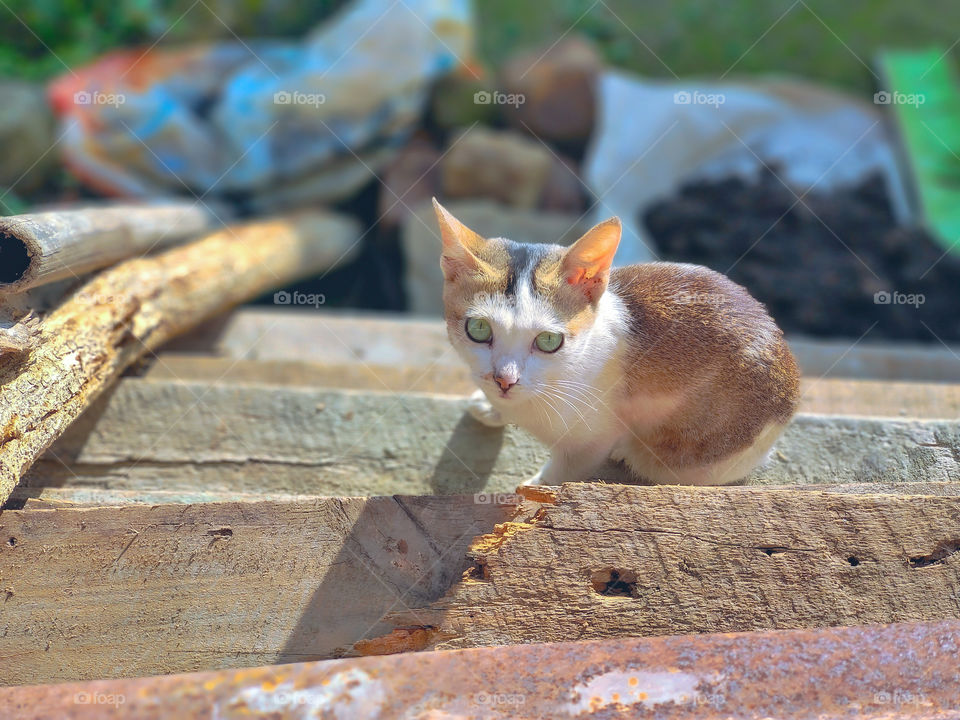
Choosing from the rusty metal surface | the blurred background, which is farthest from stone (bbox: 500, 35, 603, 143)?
the rusty metal surface

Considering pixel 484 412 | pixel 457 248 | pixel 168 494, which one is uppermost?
pixel 457 248

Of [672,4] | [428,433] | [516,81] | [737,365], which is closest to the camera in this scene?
[737,365]

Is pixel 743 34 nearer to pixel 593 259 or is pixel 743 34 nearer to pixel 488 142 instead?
pixel 488 142

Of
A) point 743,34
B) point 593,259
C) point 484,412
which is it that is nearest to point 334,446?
point 484,412

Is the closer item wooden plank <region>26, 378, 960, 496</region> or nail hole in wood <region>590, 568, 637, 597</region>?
Result: nail hole in wood <region>590, 568, 637, 597</region>

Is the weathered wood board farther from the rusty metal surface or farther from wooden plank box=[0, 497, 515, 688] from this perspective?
the rusty metal surface

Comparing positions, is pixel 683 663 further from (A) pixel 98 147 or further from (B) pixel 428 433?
(A) pixel 98 147

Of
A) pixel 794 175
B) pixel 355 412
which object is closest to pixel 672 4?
pixel 794 175
